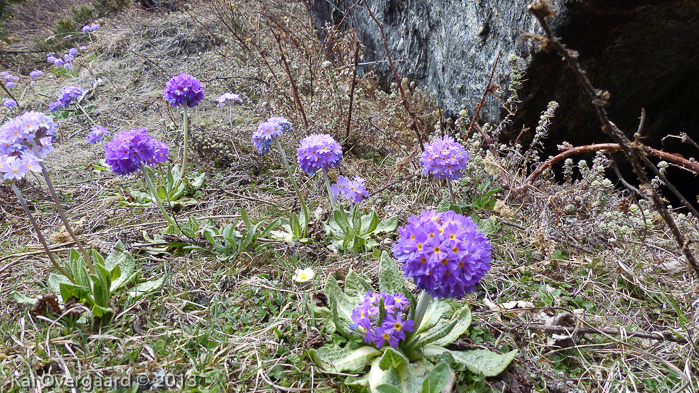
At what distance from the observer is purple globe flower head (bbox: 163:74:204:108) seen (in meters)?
3.02

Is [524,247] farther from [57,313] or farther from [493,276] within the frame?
[57,313]

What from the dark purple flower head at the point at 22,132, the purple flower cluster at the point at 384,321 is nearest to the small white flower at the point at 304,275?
the purple flower cluster at the point at 384,321

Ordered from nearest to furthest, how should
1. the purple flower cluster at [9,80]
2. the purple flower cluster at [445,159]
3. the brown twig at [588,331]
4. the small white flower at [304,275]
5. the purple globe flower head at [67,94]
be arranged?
the brown twig at [588,331], the small white flower at [304,275], the purple flower cluster at [445,159], the purple globe flower head at [67,94], the purple flower cluster at [9,80]

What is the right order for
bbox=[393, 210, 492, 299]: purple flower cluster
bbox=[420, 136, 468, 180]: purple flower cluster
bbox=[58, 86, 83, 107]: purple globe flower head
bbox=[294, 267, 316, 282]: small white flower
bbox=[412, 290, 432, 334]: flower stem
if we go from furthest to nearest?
bbox=[58, 86, 83, 107]: purple globe flower head, bbox=[420, 136, 468, 180]: purple flower cluster, bbox=[294, 267, 316, 282]: small white flower, bbox=[412, 290, 432, 334]: flower stem, bbox=[393, 210, 492, 299]: purple flower cluster

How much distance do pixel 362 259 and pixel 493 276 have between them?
77cm

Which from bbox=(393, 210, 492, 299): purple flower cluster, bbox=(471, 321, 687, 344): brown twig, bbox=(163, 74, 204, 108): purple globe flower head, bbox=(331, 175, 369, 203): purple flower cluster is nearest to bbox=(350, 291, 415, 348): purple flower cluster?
bbox=(393, 210, 492, 299): purple flower cluster

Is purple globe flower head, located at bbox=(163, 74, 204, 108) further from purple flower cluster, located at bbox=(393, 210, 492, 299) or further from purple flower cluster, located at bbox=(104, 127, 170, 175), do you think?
purple flower cluster, located at bbox=(393, 210, 492, 299)

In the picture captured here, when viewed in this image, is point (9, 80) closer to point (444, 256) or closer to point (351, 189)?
point (351, 189)

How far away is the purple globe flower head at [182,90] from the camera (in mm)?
3020

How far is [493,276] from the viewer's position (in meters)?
2.36

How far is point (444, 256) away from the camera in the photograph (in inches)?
55.6

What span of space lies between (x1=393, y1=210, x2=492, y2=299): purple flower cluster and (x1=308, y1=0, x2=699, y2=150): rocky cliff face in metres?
1.59

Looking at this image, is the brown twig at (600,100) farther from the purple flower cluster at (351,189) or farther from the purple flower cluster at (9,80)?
the purple flower cluster at (9,80)

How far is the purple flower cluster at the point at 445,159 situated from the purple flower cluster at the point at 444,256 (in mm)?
931
